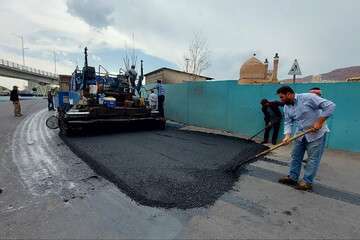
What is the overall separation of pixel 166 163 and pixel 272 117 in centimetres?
399

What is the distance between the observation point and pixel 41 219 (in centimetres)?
286

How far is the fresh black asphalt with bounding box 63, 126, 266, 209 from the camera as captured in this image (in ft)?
11.6

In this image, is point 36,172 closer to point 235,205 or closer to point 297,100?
point 235,205

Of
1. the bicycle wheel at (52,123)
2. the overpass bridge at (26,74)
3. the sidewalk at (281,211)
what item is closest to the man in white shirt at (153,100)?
the bicycle wheel at (52,123)

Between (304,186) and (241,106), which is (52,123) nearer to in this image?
(241,106)

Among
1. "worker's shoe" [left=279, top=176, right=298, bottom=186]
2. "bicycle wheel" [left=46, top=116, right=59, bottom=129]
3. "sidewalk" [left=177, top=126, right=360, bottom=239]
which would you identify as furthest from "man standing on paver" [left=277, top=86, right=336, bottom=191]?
"bicycle wheel" [left=46, top=116, right=59, bottom=129]

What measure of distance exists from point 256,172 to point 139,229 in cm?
281

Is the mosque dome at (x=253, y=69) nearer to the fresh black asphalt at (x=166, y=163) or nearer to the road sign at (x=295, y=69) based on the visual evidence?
the road sign at (x=295, y=69)

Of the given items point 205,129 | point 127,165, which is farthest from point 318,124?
point 205,129

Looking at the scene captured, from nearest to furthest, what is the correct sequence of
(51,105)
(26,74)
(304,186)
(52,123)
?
(304,186)
(52,123)
(51,105)
(26,74)

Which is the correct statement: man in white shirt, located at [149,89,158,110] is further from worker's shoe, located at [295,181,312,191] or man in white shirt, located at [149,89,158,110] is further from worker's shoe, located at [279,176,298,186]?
worker's shoe, located at [295,181,312,191]

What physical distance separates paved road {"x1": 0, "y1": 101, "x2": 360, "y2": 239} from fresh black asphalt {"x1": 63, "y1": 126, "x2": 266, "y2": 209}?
172 mm

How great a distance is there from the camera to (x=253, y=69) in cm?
1938

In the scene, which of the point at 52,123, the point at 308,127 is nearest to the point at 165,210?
the point at 308,127
